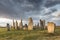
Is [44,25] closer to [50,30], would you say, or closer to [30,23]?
[30,23]

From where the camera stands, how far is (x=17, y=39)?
57000 mm

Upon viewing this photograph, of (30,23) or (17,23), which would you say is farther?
(17,23)

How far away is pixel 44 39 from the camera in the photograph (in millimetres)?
54219

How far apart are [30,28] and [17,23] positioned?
24495mm

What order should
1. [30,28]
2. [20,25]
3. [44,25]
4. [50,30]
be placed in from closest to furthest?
[50,30] < [30,28] < [44,25] < [20,25]

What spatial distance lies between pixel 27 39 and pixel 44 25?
120ft

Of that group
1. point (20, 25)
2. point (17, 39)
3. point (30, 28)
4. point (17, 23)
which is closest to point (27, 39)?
point (17, 39)

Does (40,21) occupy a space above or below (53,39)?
above

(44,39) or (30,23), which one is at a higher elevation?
(30,23)

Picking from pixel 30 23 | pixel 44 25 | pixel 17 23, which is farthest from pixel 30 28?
pixel 17 23

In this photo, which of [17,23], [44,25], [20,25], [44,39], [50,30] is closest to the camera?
[44,39]

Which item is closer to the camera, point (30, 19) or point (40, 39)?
point (40, 39)

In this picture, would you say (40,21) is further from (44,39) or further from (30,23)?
(44,39)

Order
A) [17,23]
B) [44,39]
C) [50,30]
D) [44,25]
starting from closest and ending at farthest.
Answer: [44,39] < [50,30] < [44,25] < [17,23]
